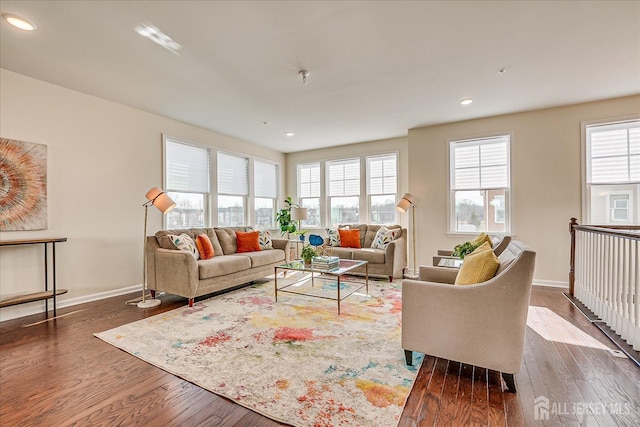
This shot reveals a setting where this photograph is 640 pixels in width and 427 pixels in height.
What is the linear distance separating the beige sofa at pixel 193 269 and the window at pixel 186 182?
712mm

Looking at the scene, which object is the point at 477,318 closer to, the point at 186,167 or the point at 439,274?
the point at 439,274

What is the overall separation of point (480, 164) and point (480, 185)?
0.37 m

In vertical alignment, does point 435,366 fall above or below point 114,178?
below

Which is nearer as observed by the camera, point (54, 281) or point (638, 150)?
point (54, 281)

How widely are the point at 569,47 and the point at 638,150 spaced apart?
101 inches

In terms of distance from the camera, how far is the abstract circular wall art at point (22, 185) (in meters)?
3.12

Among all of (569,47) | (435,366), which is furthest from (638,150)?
(435,366)

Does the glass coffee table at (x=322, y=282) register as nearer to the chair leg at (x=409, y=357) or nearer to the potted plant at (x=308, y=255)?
the potted plant at (x=308, y=255)

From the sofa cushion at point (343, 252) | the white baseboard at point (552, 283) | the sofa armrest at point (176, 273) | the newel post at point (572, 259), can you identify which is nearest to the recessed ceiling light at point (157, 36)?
the sofa armrest at point (176, 273)

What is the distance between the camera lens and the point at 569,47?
2752 millimetres

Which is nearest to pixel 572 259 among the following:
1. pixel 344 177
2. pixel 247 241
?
pixel 344 177

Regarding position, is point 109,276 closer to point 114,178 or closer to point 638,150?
point 114,178

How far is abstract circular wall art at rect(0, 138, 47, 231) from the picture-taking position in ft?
10.2

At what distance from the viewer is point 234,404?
1.75m
